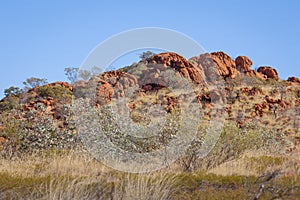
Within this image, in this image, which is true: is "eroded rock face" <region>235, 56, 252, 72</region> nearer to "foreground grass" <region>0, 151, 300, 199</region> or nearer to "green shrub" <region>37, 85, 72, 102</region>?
"green shrub" <region>37, 85, 72, 102</region>

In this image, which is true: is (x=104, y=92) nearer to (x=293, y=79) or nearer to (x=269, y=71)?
(x=269, y=71)

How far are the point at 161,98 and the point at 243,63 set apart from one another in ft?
79.7

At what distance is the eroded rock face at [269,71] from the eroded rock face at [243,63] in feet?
5.73

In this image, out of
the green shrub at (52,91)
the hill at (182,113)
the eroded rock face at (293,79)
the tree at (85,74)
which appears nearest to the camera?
the hill at (182,113)

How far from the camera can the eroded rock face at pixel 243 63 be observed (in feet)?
187

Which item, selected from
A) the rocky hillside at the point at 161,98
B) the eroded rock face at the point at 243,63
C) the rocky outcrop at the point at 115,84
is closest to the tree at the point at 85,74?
the rocky hillside at the point at 161,98

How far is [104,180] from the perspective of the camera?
29.7 ft

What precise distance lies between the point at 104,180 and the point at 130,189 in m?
0.81

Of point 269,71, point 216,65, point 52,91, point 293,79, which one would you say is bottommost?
point 52,91

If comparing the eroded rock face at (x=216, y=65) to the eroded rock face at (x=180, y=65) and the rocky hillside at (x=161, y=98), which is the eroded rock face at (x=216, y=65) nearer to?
the rocky hillside at (x=161, y=98)

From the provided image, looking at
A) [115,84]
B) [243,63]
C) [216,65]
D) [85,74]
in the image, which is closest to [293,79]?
[243,63]

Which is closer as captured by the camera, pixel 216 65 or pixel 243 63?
pixel 216 65

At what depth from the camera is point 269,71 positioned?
59094mm

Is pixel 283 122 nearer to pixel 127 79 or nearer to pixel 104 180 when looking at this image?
pixel 127 79
